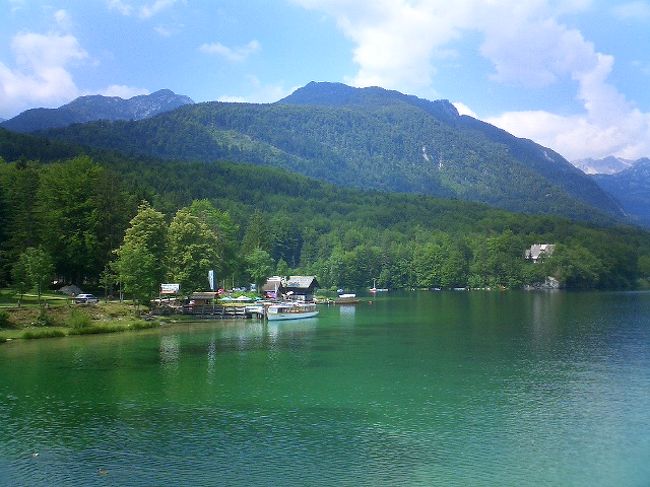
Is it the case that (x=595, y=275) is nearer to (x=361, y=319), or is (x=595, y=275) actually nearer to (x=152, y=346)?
(x=361, y=319)

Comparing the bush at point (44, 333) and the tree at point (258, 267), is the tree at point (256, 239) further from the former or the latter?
the bush at point (44, 333)

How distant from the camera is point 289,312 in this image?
92.3 m

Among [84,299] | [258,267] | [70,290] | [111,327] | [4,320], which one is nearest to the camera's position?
[4,320]

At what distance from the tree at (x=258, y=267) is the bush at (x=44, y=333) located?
66507mm

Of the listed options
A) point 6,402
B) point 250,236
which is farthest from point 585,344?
point 250,236

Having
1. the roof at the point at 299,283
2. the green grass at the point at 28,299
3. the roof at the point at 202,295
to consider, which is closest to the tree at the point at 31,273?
the green grass at the point at 28,299

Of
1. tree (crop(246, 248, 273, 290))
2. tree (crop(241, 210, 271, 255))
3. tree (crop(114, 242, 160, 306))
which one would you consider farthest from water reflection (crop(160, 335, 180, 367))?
tree (crop(241, 210, 271, 255))

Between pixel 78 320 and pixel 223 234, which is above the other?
pixel 223 234

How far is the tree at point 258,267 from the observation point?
127 meters

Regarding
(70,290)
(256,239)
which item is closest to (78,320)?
(70,290)

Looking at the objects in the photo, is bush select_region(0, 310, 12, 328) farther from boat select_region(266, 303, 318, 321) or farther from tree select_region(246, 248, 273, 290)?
tree select_region(246, 248, 273, 290)

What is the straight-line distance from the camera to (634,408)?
3556 cm

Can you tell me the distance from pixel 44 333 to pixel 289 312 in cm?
3919

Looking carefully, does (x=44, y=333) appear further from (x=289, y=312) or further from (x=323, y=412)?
(x=289, y=312)
